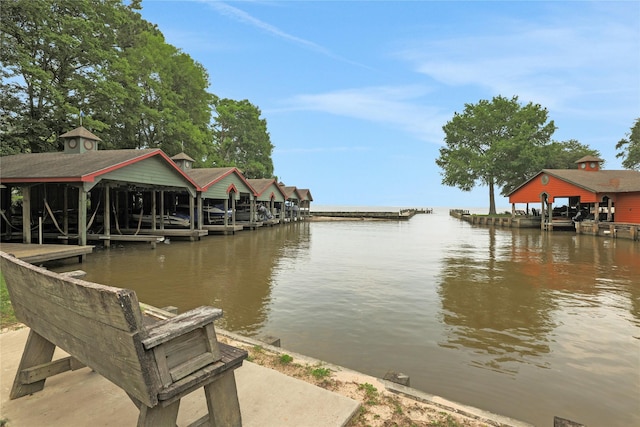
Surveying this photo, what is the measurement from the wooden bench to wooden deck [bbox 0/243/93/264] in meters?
10.1

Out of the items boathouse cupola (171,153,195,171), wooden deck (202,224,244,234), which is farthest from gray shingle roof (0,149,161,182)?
wooden deck (202,224,244,234)

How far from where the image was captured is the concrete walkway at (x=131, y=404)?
2951 millimetres

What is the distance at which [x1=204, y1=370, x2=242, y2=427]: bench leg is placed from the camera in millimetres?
2498

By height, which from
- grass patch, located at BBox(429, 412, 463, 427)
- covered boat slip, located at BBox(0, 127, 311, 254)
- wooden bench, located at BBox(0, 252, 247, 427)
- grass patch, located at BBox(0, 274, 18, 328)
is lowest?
grass patch, located at BBox(429, 412, 463, 427)

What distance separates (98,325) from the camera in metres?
2.12

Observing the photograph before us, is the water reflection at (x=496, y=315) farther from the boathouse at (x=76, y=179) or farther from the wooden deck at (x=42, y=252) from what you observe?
the boathouse at (x=76, y=179)

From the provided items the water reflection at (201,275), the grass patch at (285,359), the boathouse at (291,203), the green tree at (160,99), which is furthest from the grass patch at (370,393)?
the boathouse at (291,203)

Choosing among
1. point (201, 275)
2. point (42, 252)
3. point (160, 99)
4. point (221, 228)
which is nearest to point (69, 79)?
point (160, 99)

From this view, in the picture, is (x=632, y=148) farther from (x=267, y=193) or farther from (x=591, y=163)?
(x=267, y=193)

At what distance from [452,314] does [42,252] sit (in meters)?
12.4

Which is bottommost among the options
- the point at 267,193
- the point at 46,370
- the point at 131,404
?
the point at 131,404

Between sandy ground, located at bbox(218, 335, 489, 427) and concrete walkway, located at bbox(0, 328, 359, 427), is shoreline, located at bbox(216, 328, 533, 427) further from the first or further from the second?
concrete walkway, located at bbox(0, 328, 359, 427)

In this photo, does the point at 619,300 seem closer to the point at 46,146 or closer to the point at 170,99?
the point at 46,146

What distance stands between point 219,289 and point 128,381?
783cm
